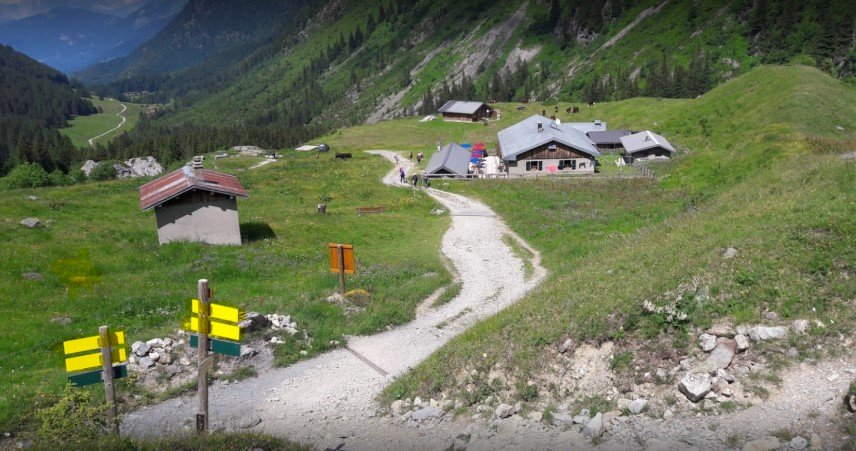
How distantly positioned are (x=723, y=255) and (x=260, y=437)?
48.6 ft

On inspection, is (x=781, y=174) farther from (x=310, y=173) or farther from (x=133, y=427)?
(x=310, y=173)

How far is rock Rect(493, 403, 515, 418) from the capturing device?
536 inches

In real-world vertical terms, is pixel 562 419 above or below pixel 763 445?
below

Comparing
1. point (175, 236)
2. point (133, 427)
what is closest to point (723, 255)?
point (133, 427)

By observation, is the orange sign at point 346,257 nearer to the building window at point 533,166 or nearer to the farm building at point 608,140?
the building window at point 533,166

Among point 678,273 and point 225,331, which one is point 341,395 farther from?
point 678,273

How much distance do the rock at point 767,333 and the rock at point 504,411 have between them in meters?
6.25

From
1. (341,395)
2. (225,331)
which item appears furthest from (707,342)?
(225,331)

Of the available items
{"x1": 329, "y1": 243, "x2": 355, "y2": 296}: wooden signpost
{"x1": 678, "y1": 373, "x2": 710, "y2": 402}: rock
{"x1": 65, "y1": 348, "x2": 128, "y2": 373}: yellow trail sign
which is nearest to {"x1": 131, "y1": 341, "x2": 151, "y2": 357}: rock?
{"x1": 65, "y1": 348, "x2": 128, "y2": 373}: yellow trail sign

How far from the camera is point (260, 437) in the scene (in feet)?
43.4

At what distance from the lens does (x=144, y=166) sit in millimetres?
127625

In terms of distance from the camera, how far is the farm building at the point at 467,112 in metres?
Result: 130

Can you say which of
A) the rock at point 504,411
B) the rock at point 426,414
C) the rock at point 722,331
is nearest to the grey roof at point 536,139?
the rock at point 722,331

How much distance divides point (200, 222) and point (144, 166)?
109794 millimetres
